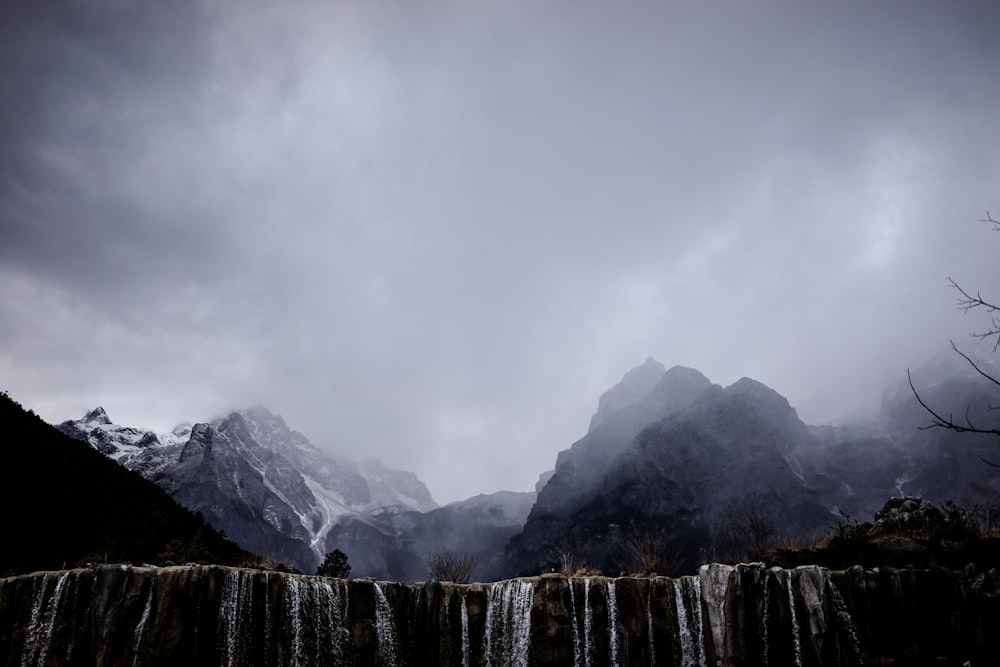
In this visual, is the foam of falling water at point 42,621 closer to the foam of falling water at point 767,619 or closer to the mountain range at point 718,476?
the foam of falling water at point 767,619

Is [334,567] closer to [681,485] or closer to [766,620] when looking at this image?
[766,620]

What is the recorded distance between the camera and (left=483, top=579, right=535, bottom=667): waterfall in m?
28.4

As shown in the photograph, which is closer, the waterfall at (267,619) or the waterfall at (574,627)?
the waterfall at (267,619)

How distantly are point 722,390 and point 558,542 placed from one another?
6323cm

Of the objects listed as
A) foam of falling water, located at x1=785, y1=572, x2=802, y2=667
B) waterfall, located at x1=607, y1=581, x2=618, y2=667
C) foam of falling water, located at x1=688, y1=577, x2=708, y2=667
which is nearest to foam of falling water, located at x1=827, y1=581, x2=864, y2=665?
foam of falling water, located at x1=785, y1=572, x2=802, y2=667

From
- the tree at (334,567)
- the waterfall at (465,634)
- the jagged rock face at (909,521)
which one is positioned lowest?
the waterfall at (465,634)

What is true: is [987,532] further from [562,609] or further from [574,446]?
[574,446]

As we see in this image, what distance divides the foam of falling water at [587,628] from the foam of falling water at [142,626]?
Result: 18563mm

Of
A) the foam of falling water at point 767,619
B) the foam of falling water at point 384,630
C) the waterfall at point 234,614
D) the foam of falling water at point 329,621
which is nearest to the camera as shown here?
the waterfall at point 234,614

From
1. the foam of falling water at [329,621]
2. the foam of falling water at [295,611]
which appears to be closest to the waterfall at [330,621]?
the foam of falling water at [329,621]

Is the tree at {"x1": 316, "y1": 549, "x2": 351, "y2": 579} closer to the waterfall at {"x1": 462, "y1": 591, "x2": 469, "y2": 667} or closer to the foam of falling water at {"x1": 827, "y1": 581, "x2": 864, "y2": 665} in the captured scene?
the waterfall at {"x1": 462, "y1": 591, "x2": 469, "y2": 667}

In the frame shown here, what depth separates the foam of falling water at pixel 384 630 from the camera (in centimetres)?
2831

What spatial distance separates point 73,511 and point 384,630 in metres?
45.2

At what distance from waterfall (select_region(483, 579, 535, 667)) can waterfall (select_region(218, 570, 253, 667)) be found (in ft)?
35.6
